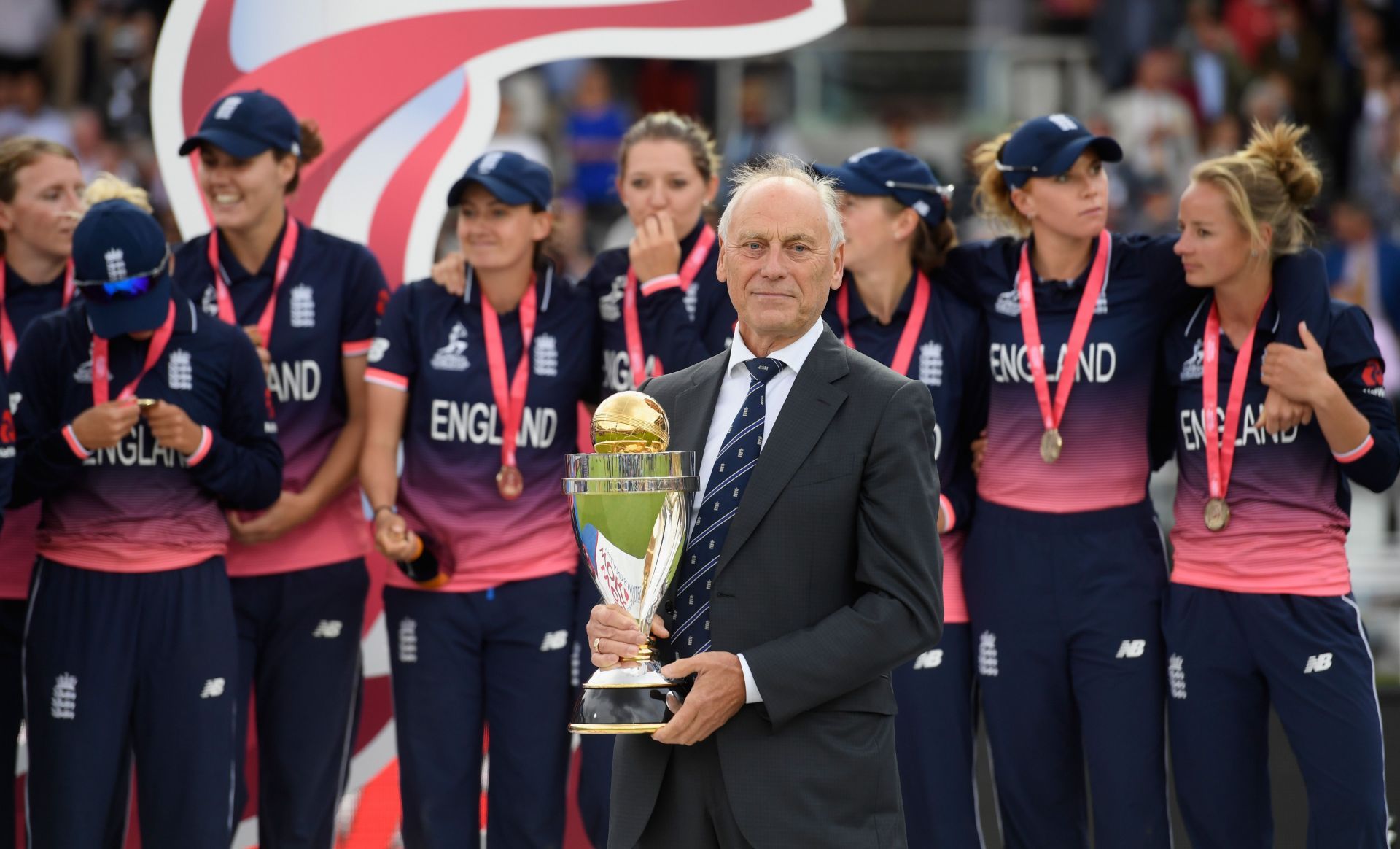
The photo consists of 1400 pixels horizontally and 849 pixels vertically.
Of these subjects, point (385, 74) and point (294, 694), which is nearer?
point (294, 694)

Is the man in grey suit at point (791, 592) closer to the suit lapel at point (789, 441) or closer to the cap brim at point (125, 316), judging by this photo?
the suit lapel at point (789, 441)

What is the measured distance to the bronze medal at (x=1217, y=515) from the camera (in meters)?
4.27

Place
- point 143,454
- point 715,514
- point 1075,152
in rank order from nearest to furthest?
point 715,514
point 143,454
point 1075,152

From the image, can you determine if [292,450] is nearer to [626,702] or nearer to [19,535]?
[19,535]

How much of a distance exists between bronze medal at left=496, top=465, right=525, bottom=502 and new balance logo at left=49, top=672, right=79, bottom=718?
1.26 metres

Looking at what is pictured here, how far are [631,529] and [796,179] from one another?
2.35ft

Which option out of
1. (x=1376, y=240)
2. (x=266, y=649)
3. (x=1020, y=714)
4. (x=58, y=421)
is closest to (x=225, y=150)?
(x=58, y=421)

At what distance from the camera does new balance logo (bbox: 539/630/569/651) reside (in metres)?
4.71

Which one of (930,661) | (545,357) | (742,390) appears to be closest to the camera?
(742,390)

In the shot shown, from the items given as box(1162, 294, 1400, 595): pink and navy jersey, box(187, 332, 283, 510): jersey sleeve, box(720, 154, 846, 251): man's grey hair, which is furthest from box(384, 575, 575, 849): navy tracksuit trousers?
box(720, 154, 846, 251): man's grey hair

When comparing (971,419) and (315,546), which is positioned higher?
(971,419)

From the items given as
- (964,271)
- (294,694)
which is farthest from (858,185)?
(294,694)

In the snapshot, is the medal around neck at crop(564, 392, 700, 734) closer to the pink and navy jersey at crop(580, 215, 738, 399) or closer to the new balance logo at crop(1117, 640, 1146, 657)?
the pink and navy jersey at crop(580, 215, 738, 399)

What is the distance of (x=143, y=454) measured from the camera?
4.39 meters
